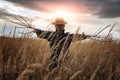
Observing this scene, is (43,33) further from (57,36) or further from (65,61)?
(65,61)

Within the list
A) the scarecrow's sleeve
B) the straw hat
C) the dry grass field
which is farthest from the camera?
the straw hat

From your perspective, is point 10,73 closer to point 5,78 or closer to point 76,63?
point 5,78

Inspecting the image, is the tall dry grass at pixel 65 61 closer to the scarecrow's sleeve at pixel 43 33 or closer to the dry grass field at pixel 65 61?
the dry grass field at pixel 65 61

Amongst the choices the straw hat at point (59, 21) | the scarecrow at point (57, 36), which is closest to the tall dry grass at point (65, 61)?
the scarecrow at point (57, 36)

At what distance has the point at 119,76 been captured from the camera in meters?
5.05

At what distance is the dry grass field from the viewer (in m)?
4.45

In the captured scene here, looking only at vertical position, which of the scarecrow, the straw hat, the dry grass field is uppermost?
the straw hat

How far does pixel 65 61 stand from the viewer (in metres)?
5.70

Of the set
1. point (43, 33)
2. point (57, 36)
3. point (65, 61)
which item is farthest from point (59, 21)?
point (65, 61)

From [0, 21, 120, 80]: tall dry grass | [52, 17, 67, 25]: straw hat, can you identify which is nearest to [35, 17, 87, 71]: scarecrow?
[52, 17, 67, 25]: straw hat

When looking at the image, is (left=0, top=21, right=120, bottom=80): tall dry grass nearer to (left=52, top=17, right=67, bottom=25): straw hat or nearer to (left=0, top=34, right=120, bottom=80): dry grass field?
(left=0, top=34, right=120, bottom=80): dry grass field

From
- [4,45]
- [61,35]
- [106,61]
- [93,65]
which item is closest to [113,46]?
[106,61]

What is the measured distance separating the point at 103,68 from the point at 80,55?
561 millimetres

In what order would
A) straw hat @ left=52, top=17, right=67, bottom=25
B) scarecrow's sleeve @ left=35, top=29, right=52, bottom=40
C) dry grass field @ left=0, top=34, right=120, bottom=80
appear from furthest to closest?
straw hat @ left=52, top=17, right=67, bottom=25 < scarecrow's sleeve @ left=35, top=29, right=52, bottom=40 < dry grass field @ left=0, top=34, right=120, bottom=80
